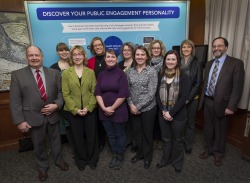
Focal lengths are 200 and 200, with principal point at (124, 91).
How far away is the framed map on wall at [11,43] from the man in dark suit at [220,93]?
8.93 ft

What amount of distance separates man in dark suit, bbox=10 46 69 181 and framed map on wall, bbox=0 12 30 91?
0.97m

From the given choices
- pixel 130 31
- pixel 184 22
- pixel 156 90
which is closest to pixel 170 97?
pixel 156 90

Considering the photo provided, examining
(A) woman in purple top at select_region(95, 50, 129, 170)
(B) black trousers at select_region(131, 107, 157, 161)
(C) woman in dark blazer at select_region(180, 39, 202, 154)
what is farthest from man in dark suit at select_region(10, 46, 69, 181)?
(C) woman in dark blazer at select_region(180, 39, 202, 154)

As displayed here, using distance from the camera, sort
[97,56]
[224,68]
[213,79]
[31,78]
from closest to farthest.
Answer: [31,78] < [224,68] < [213,79] < [97,56]

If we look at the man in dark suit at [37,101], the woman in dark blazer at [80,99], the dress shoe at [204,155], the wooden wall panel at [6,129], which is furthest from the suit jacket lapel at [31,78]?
the dress shoe at [204,155]

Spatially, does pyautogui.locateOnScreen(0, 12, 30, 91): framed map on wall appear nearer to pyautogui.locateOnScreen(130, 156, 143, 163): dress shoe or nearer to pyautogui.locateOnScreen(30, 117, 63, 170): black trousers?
pyautogui.locateOnScreen(30, 117, 63, 170): black trousers

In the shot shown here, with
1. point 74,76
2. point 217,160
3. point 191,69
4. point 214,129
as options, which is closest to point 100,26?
point 74,76

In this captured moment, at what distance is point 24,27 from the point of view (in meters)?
3.01

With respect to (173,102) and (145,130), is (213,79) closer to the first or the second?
(173,102)

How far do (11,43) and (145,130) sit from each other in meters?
2.34

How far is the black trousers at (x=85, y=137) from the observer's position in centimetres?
245

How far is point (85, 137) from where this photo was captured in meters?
2.69

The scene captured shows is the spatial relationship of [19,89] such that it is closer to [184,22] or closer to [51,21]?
[51,21]

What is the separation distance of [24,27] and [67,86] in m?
1.39
